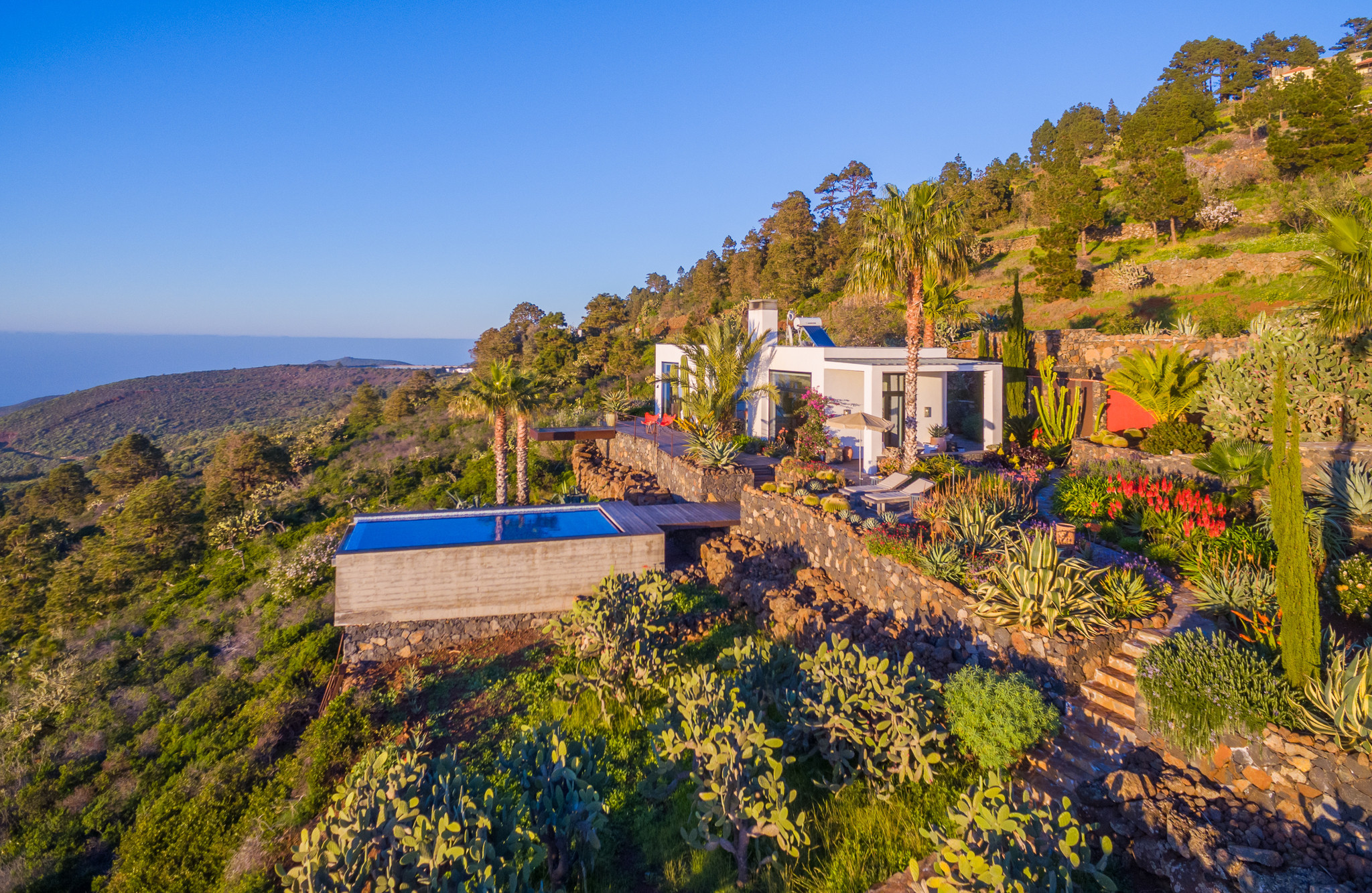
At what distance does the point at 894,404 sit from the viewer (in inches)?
703

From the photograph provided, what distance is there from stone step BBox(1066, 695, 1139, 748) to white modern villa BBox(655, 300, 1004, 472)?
8755 mm

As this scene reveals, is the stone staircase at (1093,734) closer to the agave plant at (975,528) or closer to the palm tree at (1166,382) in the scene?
the agave plant at (975,528)

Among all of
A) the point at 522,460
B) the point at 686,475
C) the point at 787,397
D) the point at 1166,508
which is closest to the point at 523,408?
the point at 522,460

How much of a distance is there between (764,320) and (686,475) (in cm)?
720

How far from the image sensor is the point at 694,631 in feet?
34.5

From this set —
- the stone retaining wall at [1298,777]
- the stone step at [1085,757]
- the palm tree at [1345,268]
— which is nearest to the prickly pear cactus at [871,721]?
the stone step at [1085,757]

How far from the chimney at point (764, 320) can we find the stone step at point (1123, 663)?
15524mm

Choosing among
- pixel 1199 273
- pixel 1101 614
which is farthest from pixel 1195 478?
pixel 1199 273

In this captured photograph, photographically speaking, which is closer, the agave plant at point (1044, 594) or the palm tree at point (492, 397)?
the agave plant at point (1044, 594)

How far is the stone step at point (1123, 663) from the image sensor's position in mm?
6699

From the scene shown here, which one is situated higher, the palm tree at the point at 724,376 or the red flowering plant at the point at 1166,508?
the palm tree at the point at 724,376

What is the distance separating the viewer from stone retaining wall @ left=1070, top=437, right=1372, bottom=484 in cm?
1009

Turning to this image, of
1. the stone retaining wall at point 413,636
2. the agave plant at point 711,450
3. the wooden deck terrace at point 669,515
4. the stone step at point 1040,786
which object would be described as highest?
the agave plant at point 711,450

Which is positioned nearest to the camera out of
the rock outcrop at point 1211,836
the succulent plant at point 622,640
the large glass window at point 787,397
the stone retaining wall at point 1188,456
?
the rock outcrop at point 1211,836
